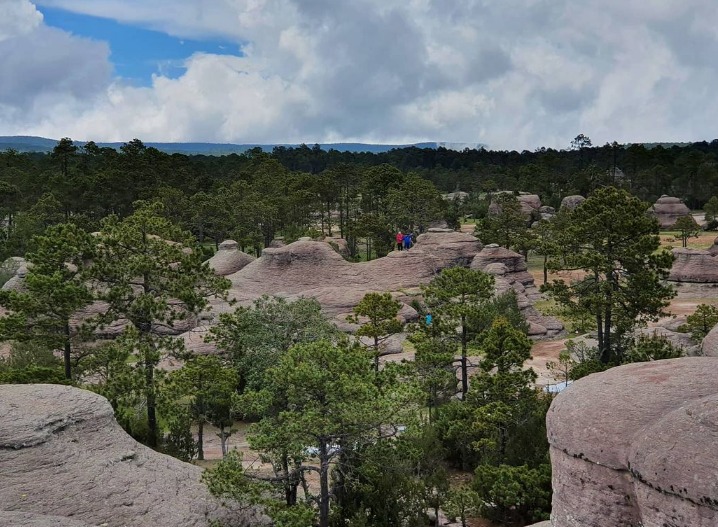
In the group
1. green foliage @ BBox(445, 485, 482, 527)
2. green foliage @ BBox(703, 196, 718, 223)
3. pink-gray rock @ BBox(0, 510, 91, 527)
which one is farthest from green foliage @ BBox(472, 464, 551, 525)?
green foliage @ BBox(703, 196, 718, 223)

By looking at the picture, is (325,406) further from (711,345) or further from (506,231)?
(506,231)

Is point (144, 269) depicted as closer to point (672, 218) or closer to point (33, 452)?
point (33, 452)

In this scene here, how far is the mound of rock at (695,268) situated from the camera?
2184 inches

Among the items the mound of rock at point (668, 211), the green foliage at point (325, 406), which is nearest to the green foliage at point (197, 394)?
the green foliage at point (325, 406)

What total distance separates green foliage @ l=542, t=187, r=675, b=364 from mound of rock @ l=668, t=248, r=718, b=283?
106ft

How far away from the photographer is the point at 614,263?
26.6 metres

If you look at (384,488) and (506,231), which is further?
(506,231)

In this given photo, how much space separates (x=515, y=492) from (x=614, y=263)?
1193 centimetres

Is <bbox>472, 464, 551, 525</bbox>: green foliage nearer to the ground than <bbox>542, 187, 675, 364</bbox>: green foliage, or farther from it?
nearer to the ground

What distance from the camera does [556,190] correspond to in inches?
4476

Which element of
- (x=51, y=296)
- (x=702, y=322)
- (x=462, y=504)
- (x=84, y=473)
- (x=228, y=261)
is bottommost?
(x=462, y=504)

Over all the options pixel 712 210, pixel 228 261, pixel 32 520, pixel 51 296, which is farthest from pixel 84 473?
pixel 712 210

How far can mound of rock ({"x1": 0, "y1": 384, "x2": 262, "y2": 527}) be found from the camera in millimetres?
15164

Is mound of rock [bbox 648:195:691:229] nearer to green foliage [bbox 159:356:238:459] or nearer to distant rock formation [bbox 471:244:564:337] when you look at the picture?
distant rock formation [bbox 471:244:564:337]
